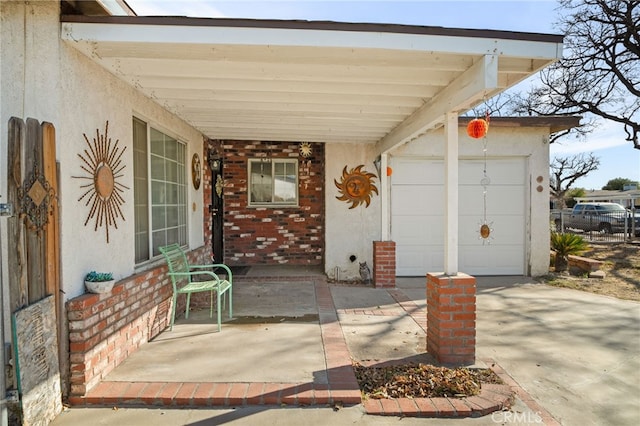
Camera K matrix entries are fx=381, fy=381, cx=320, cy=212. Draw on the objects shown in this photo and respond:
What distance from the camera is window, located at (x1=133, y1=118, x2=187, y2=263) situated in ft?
12.7

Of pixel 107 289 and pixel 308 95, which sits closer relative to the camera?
pixel 107 289

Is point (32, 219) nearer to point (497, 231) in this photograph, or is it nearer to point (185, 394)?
point (185, 394)

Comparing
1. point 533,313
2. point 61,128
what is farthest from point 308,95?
point 533,313

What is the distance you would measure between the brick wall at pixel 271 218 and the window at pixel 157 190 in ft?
8.26

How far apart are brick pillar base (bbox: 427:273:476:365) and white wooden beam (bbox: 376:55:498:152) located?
5.16 ft

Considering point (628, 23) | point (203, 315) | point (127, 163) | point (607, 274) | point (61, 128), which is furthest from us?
point (628, 23)

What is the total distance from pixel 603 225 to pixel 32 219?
1786 centimetres

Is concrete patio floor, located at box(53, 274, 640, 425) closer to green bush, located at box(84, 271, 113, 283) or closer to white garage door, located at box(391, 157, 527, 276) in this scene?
green bush, located at box(84, 271, 113, 283)

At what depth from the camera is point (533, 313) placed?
507 cm

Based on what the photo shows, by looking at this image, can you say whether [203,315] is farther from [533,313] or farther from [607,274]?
[607,274]

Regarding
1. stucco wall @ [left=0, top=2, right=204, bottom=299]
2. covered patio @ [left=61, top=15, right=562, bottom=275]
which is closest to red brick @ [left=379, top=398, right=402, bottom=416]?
covered patio @ [left=61, top=15, right=562, bottom=275]

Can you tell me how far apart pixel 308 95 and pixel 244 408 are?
114 inches

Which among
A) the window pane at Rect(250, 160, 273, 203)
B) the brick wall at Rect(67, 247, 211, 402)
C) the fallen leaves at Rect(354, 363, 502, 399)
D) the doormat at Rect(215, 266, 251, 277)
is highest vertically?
the window pane at Rect(250, 160, 273, 203)

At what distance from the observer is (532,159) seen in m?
7.37
